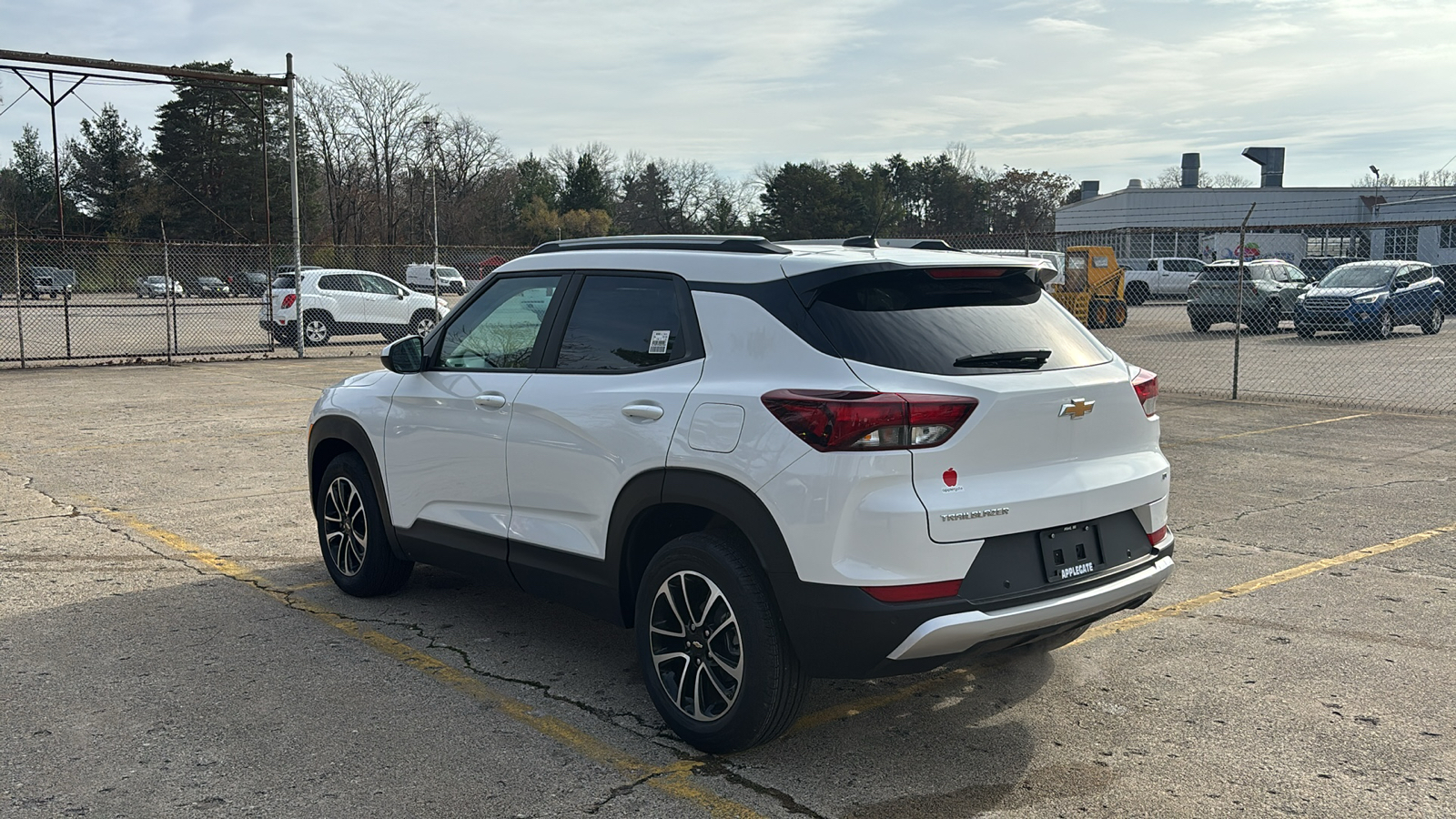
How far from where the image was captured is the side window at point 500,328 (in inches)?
186

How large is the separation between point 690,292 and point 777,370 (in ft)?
1.92

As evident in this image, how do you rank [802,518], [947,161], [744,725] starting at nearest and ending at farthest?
[802,518] → [744,725] → [947,161]

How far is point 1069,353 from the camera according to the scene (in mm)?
4031

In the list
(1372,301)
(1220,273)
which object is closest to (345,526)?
(1220,273)

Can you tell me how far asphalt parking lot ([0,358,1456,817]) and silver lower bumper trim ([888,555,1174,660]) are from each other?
480mm

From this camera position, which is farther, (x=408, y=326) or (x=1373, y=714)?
(x=408, y=326)

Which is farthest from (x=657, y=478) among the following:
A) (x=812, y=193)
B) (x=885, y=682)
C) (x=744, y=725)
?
(x=812, y=193)

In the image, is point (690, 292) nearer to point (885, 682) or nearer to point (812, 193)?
point (885, 682)

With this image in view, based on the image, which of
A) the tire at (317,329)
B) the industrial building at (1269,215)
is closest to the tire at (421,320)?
the tire at (317,329)

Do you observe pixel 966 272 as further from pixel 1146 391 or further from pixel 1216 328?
pixel 1216 328

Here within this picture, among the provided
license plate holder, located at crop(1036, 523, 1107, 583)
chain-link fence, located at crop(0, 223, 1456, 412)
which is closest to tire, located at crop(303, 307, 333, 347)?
chain-link fence, located at crop(0, 223, 1456, 412)

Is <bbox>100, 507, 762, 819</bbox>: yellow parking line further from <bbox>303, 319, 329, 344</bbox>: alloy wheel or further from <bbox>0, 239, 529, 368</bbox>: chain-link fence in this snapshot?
<bbox>303, 319, 329, 344</bbox>: alloy wheel

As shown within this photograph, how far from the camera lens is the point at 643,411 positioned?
3.95 meters

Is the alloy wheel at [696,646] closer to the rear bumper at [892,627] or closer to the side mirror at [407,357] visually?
the rear bumper at [892,627]
